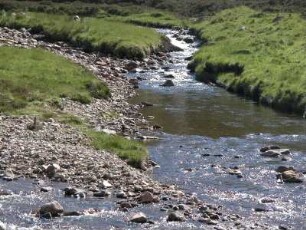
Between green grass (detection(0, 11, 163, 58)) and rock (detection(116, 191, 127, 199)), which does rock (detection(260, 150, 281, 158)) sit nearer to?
rock (detection(116, 191, 127, 199))

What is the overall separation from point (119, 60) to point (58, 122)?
28169 mm

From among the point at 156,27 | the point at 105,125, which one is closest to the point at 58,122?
the point at 105,125

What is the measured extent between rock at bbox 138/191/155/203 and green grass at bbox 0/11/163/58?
38934mm

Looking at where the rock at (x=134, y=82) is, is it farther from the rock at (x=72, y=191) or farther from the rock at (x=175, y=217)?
the rock at (x=175, y=217)

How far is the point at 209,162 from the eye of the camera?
28766 mm

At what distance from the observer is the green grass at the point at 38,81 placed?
1372 inches

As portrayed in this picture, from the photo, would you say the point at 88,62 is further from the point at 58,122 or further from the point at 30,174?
the point at 30,174

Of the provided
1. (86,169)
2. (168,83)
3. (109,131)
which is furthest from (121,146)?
(168,83)

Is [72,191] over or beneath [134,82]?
over

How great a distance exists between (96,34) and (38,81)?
91.4ft

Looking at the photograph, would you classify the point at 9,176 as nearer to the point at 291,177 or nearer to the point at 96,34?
the point at 291,177

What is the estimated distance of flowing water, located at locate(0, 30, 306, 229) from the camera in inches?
837

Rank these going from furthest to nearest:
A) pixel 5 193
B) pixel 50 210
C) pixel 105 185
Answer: pixel 105 185 → pixel 5 193 → pixel 50 210

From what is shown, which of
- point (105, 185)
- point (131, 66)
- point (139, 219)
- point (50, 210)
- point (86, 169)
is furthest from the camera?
point (131, 66)
